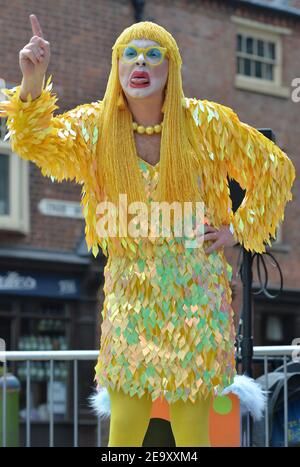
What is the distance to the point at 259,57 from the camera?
53.4 ft

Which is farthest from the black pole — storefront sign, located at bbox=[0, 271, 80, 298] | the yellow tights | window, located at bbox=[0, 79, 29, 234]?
the yellow tights

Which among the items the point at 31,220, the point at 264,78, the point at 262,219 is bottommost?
the point at 262,219

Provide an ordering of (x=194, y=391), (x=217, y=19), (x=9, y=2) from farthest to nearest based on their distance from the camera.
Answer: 1. (x=217, y=19)
2. (x=9, y=2)
3. (x=194, y=391)

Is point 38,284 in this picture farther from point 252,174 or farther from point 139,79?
point 139,79

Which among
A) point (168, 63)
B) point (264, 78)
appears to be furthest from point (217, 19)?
point (168, 63)

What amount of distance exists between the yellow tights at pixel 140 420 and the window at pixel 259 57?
41.4 feet

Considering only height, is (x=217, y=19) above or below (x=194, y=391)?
above

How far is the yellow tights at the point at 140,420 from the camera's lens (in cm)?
341

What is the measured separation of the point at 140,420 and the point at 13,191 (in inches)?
401

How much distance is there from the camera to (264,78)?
16.2 meters

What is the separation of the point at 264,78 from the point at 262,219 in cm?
1287

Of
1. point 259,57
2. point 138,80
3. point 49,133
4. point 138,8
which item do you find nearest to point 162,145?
point 138,80
